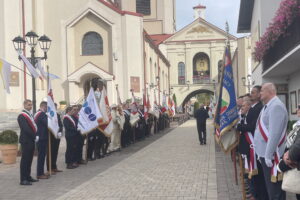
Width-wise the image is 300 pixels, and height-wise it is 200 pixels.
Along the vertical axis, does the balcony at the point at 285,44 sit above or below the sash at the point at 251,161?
above

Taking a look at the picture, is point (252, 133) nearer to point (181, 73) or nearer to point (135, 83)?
point (135, 83)

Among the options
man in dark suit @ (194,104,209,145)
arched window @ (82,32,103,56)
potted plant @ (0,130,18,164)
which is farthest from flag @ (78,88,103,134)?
arched window @ (82,32,103,56)

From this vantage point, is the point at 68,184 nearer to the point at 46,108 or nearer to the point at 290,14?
the point at 46,108

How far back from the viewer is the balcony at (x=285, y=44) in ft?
40.3

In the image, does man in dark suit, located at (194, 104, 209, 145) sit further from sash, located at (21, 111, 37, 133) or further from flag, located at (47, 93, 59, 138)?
sash, located at (21, 111, 37, 133)

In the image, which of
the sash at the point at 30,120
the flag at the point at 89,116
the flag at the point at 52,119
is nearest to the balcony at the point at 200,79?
the flag at the point at 89,116

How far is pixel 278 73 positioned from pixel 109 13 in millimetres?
18759

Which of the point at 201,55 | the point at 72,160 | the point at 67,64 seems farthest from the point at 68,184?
the point at 201,55

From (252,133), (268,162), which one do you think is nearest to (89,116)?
(252,133)

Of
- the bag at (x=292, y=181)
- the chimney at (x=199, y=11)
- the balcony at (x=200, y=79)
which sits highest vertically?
the chimney at (x=199, y=11)

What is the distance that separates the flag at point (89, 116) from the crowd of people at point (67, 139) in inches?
6.5

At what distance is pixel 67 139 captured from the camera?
39.9ft

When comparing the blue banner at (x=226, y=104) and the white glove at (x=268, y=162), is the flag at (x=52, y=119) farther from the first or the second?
the white glove at (x=268, y=162)

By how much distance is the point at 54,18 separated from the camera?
111 feet
